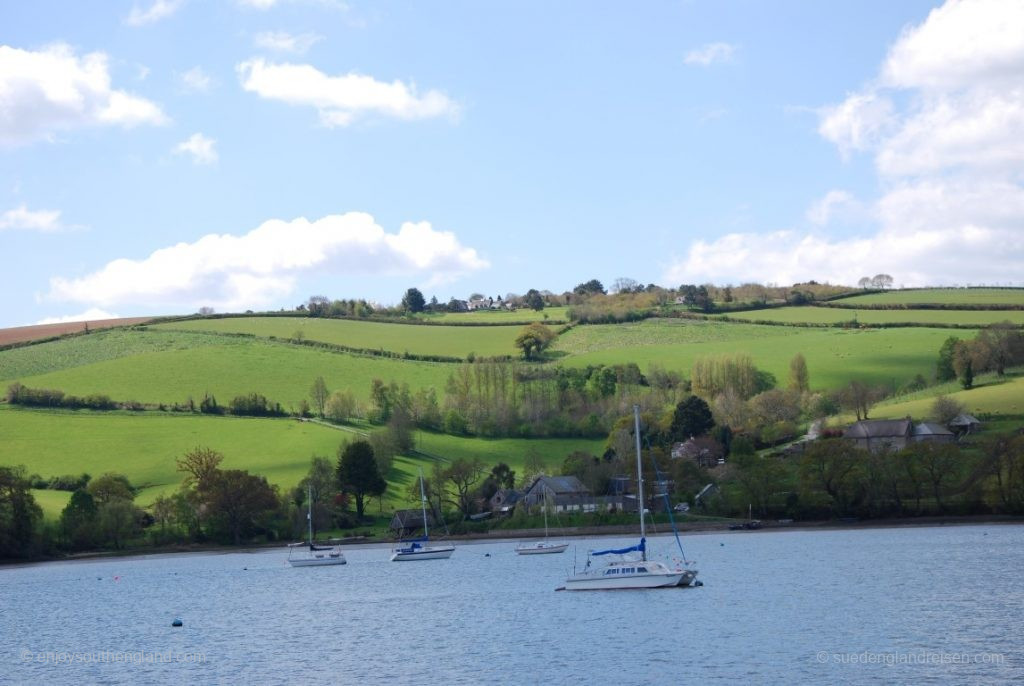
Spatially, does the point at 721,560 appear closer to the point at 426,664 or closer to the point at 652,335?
the point at 426,664

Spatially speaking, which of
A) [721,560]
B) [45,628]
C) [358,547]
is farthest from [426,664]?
[358,547]

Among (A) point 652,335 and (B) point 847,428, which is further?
(A) point 652,335

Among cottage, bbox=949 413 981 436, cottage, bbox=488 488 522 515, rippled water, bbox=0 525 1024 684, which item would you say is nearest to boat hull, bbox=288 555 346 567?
rippled water, bbox=0 525 1024 684

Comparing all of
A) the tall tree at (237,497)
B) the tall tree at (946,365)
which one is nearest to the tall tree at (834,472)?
the tall tree at (946,365)

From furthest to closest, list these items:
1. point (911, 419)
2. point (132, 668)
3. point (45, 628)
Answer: point (911, 419) < point (45, 628) < point (132, 668)

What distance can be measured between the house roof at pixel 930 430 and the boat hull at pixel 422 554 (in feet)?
181

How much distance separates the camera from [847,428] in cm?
13675

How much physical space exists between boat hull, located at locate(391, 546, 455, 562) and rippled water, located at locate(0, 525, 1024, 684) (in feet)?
28.9

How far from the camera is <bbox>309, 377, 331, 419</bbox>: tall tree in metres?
160

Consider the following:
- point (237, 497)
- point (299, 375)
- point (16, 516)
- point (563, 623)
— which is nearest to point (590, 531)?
point (237, 497)

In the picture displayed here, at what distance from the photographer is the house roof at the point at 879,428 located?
131 m

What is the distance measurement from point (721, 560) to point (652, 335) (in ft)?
376

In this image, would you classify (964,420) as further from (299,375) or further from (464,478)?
(299,375)

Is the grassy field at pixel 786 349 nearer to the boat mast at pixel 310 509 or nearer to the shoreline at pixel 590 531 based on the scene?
the shoreline at pixel 590 531
